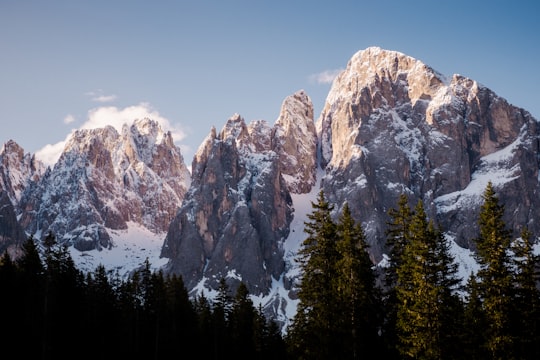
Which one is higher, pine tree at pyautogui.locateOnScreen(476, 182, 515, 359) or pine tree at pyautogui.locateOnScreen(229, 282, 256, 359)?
pine tree at pyautogui.locateOnScreen(229, 282, 256, 359)

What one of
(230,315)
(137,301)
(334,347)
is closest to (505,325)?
(334,347)

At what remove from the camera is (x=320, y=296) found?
36.5 meters

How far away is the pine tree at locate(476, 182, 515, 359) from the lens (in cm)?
3206

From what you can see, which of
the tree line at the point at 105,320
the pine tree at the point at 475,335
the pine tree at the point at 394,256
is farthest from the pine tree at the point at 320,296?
the tree line at the point at 105,320

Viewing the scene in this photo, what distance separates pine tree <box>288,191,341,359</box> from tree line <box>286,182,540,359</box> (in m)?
0.06

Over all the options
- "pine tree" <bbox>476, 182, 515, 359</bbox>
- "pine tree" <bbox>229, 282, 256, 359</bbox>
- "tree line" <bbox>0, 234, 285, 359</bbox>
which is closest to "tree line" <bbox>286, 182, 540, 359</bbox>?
"pine tree" <bbox>476, 182, 515, 359</bbox>

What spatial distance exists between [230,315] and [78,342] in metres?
24.6

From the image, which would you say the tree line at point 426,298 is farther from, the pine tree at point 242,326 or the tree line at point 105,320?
the pine tree at point 242,326

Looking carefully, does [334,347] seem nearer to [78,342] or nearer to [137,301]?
[78,342]

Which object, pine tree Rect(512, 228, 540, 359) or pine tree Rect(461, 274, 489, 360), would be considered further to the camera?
pine tree Rect(461, 274, 489, 360)

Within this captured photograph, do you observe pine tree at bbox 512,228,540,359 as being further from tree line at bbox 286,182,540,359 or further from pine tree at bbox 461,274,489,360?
pine tree at bbox 461,274,489,360

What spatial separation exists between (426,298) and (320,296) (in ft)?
21.0

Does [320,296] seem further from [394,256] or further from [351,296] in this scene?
[394,256]

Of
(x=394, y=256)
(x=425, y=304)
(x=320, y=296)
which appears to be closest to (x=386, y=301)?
(x=394, y=256)
